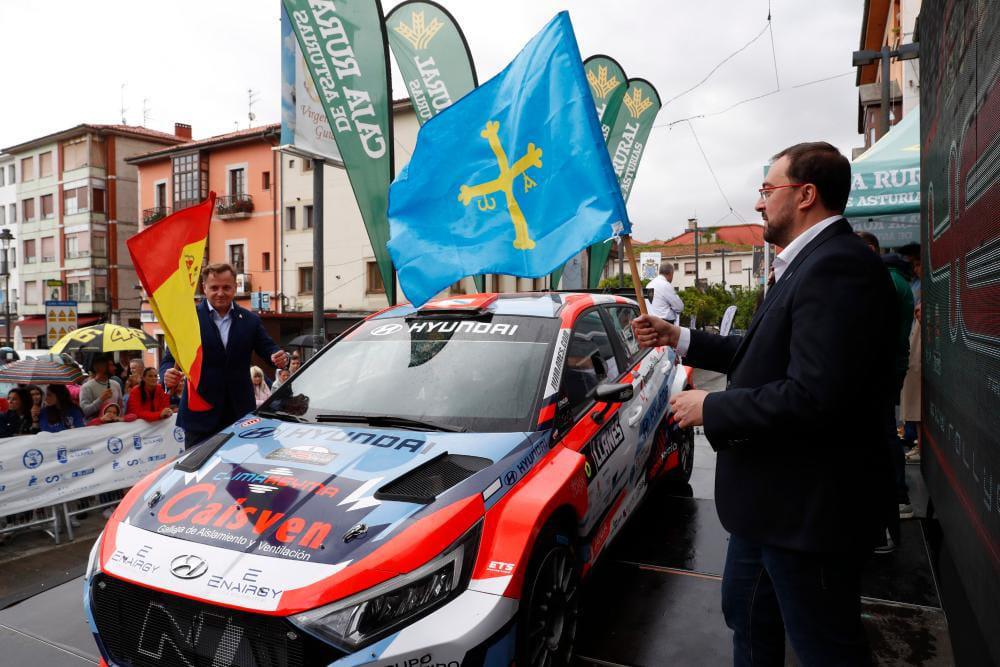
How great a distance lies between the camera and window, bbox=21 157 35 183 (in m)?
47.8

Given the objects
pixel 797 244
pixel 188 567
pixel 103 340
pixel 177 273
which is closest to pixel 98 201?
pixel 103 340

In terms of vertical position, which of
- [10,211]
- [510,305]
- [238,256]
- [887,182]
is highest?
[10,211]

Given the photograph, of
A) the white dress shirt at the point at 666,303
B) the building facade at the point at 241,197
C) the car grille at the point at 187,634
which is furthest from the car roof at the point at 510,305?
the building facade at the point at 241,197

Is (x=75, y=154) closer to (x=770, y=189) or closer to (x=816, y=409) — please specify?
(x=770, y=189)

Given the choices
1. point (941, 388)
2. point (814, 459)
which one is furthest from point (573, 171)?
point (941, 388)

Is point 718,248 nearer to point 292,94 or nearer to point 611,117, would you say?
point 611,117

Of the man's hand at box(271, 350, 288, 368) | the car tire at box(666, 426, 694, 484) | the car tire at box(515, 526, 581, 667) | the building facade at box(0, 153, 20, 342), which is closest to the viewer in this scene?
the car tire at box(515, 526, 581, 667)

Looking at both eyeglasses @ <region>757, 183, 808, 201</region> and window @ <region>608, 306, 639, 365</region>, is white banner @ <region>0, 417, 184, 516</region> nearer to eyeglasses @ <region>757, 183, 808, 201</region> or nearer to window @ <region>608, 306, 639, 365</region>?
window @ <region>608, 306, 639, 365</region>

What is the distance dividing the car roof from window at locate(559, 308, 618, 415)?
11 cm

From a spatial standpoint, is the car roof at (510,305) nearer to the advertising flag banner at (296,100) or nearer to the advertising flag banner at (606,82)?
the advertising flag banner at (296,100)

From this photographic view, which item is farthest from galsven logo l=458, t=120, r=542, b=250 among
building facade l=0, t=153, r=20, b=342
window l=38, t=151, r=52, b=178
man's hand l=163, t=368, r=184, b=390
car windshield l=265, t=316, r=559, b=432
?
building facade l=0, t=153, r=20, b=342

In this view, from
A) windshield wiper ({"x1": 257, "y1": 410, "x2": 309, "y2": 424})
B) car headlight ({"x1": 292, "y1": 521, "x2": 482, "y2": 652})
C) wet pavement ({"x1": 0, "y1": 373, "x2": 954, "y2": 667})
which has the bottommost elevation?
wet pavement ({"x1": 0, "y1": 373, "x2": 954, "y2": 667})

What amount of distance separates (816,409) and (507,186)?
77.9 inches

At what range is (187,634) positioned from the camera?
2.29 meters
